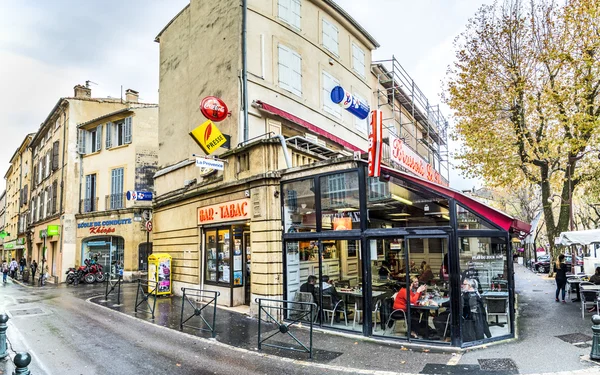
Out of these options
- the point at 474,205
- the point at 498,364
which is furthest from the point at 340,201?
the point at 498,364

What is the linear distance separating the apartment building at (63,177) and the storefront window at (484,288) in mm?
25070

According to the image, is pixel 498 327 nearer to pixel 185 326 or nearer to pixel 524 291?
pixel 185 326

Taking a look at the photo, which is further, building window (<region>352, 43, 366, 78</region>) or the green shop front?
building window (<region>352, 43, 366, 78</region>)

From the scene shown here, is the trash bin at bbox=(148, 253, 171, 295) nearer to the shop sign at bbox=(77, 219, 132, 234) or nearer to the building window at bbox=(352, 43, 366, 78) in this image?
the shop sign at bbox=(77, 219, 132, 234)

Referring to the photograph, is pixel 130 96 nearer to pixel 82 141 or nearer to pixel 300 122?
pixel 82 141

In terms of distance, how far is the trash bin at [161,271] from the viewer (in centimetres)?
1588

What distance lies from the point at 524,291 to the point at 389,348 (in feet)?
39.7

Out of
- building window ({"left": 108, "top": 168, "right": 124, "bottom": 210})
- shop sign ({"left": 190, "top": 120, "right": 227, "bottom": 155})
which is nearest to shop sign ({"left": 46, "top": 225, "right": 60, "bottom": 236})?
building window ({"left": 108, "top": 168, "right": 124, "bottom": 210})

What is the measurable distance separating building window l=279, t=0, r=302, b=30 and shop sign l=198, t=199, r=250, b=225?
8242 millimetres

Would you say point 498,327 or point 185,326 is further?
point 185,326

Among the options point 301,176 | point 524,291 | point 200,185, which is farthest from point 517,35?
point 200,185

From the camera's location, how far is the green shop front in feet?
28.5

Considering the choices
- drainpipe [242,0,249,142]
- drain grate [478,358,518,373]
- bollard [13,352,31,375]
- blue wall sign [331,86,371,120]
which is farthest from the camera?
blue wall sign [331,86,371,120]

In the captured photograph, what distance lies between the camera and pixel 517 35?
18.7m
